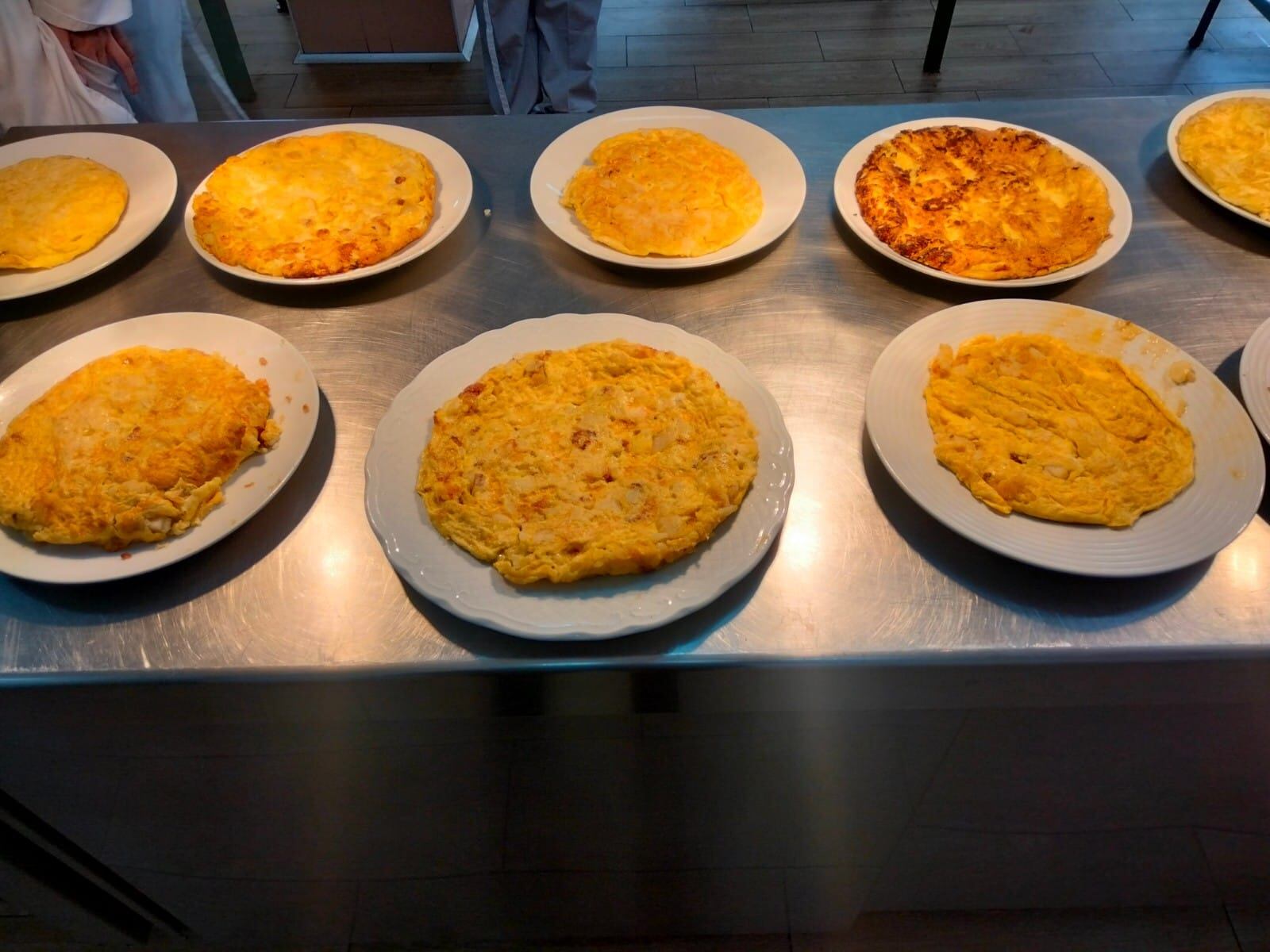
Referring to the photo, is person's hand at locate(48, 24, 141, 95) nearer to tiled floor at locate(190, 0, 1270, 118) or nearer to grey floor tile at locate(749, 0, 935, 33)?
tiled floor at locate(190, 0, 1270, 118)

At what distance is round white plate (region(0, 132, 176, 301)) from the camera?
5.08 ft

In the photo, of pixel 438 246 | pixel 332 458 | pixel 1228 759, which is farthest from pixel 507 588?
pixel 1228 759

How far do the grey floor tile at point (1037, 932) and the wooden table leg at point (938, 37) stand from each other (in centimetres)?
400

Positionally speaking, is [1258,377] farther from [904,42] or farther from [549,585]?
[904,42]

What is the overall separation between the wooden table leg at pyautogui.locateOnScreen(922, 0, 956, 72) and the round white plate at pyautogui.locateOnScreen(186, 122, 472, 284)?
11.4 feet

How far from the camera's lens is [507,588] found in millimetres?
1104

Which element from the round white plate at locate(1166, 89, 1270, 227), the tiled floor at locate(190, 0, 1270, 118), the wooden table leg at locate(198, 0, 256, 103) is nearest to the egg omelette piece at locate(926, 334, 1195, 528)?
the round white plate at locate(1166, 89, 1270, 227)

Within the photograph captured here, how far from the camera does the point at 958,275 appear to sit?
4.99ft

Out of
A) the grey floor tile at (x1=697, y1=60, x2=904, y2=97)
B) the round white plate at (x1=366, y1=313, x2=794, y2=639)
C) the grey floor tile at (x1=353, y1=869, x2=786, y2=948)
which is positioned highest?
the round white plate at (x1=366, y1=313, x2=794, y2=639)

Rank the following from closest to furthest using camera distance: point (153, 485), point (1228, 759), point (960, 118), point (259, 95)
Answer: point (153, 485)
point (1228, 759)
point (960, 118)
point (259, 95)

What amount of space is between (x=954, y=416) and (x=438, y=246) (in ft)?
3.33

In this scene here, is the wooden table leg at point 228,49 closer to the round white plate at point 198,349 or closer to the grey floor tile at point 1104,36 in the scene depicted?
the round white plate at point 198,349

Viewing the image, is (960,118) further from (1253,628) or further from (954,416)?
(1253,628)

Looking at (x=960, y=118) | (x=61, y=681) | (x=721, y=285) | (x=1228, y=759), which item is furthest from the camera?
(x=960, y=118)
